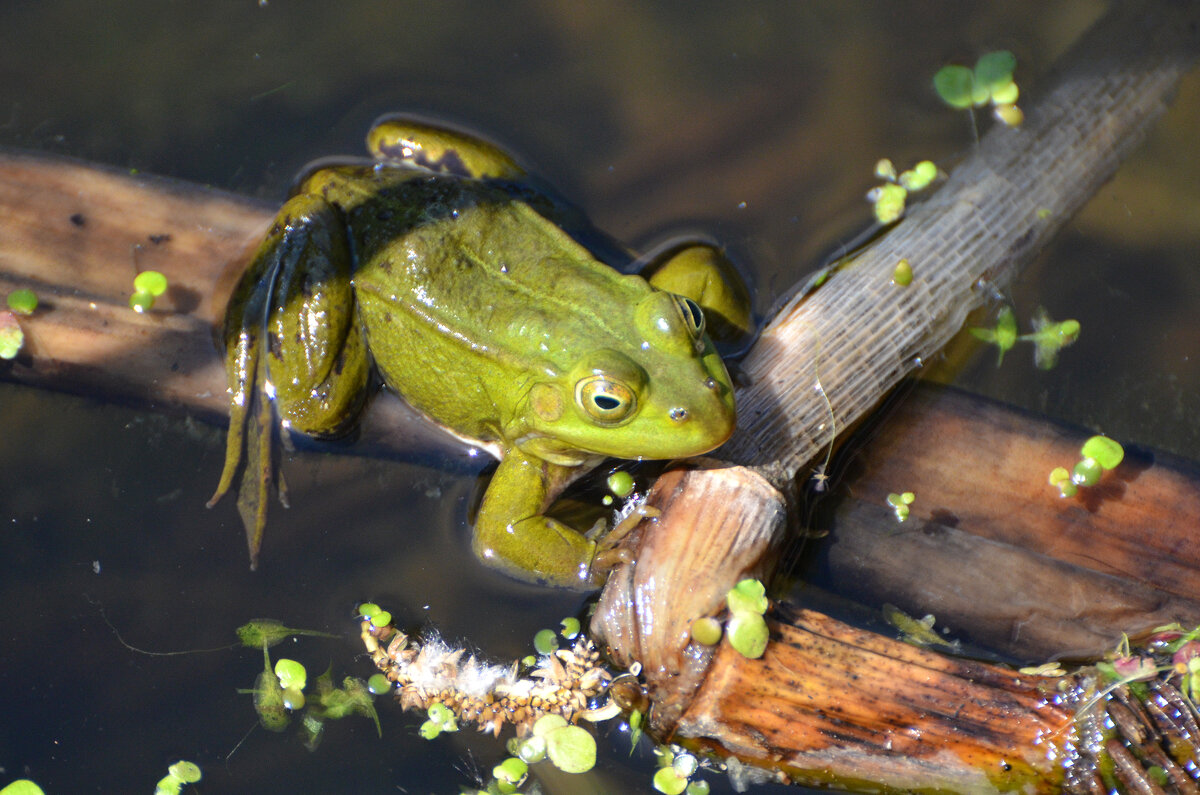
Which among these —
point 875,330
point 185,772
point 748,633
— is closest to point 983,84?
point 875,330

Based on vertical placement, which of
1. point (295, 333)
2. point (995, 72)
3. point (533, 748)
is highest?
point (995, 72)

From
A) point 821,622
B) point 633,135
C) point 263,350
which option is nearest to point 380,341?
point 263,350

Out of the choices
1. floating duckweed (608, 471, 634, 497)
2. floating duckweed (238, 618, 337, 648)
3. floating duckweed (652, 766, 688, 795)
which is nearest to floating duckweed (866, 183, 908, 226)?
floating duckweed (608, 471, 634, 497)

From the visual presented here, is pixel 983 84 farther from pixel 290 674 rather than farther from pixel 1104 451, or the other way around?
pixel 290 674

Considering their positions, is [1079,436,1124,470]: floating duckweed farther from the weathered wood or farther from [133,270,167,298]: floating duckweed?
[133,270,167,298]: floating duckweed

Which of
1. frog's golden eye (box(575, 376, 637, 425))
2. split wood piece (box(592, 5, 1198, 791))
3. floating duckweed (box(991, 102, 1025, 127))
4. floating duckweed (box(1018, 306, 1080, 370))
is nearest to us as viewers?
split wood piece (box(592, 5, 1198, 791))

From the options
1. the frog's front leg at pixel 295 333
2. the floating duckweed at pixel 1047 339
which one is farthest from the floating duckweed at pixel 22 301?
the floating duckweed at pixel 1047 339

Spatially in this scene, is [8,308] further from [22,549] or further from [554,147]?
[554,147]
